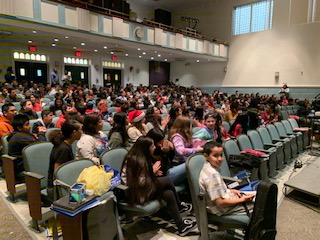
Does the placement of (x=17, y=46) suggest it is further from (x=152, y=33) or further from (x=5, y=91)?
(x=152, y=33)

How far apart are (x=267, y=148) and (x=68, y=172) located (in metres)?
3.51

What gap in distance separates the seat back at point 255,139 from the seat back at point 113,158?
2.40 metres

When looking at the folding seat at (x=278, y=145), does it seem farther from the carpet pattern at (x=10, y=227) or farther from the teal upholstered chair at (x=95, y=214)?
the carpet pattern at (x=10, y=227)

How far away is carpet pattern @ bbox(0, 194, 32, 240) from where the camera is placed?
250 cm

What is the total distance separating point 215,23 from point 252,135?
1572 centimetres

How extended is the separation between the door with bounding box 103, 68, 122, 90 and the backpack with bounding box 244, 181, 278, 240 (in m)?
15.0

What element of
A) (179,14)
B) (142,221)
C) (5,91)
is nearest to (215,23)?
(179,14)

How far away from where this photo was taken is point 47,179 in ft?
9.30

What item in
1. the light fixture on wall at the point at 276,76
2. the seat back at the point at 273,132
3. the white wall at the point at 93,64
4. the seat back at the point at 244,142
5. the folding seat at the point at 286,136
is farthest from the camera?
the light fixture on wall at the point at 276,76

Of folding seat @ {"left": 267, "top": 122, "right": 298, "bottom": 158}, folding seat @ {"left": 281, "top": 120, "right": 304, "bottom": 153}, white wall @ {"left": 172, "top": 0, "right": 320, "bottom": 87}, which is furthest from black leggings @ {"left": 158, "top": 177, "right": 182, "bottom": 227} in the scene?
white wall @ {"left": 172, "top": 0, "right": 320, "bottom": 87}

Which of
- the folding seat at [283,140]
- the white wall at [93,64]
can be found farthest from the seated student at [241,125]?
the white wall at [93,64]

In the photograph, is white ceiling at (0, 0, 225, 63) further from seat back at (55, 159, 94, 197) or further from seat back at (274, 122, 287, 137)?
seat back at (274, 122, 287, 137)

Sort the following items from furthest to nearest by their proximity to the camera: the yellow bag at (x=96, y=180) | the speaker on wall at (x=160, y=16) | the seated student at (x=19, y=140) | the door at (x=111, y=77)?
the speaker on wall at (x=160, y=16) → the door at (x=111, y=77) → the seated student at (x=19, y=140) → the yellow bag at (x=96, y=180)

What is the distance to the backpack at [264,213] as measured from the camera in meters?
2.01
